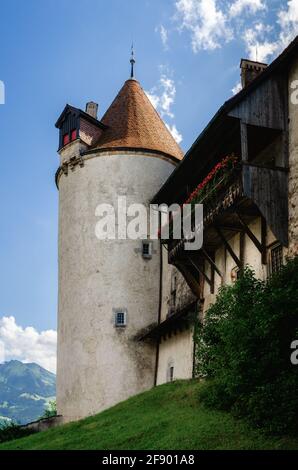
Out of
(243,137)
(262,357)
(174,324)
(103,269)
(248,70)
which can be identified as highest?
(248,70)

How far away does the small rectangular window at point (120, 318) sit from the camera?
28.2 meters

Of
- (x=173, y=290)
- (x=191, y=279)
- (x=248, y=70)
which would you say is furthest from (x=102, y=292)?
(x=248, y=70)

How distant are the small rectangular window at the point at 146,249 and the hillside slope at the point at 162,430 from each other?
8102 mm

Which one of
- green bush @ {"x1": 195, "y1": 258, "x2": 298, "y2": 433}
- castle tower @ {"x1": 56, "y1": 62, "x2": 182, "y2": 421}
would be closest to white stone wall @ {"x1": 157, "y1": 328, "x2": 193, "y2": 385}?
castle tower @ {"x1": 56, "y1": 62, "x2": 182, "y2": 421}

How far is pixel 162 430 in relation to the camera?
1611 centimetres

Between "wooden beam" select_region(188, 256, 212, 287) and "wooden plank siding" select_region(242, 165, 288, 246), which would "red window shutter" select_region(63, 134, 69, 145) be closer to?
"wooden beam" select_region(188, 256, 212, 287)

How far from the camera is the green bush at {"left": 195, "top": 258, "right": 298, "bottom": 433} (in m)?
13.9

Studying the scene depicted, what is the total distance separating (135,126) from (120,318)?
997 centimetres

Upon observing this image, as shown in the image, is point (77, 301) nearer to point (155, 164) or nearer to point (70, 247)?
point (70, 247)

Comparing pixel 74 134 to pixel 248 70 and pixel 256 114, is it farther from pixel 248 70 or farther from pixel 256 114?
pixel 256 114

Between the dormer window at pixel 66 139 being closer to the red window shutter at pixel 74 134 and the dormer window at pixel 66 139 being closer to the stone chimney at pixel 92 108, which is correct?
the red window shutter at pixel 74 134

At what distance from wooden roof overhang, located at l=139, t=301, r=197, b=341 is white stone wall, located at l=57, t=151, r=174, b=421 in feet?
2.12

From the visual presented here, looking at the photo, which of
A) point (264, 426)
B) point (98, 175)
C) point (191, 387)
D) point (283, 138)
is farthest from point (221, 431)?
point (98, 175)

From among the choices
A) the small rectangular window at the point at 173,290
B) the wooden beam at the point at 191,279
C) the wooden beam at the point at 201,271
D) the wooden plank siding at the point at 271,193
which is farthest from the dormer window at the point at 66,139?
the wooden plank siding at the point at 271,193
